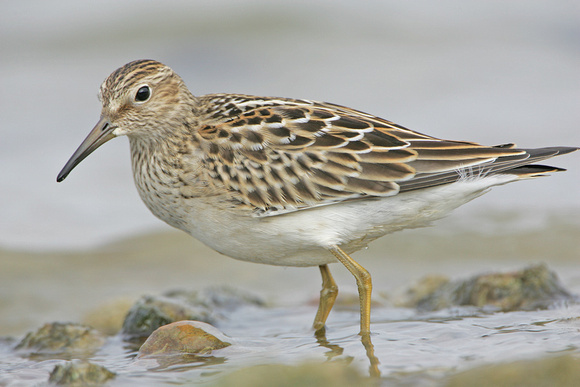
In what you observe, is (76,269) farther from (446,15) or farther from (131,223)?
(446,15)

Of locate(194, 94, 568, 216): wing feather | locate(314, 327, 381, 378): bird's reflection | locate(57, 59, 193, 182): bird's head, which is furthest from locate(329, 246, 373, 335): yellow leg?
locate(57, 59, 193, 182): bird's head

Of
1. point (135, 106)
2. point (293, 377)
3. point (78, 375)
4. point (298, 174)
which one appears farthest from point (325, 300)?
point (78, 375)

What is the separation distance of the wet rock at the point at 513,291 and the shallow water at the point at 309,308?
0.76 ft

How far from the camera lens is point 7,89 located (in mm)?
15148

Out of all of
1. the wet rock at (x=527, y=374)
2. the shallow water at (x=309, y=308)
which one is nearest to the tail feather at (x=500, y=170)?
the shallow water at (x=309, y=308)

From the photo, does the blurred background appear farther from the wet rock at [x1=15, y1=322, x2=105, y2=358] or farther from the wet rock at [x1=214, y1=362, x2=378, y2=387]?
the wet rock at [x1=214, y1=362, x2=378, y2=387]

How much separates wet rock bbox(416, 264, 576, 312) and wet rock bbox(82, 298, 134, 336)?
311 centimetres

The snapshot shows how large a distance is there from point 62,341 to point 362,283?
2653mm

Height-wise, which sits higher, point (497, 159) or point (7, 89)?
point (7, 89)

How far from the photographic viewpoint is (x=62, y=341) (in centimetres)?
664

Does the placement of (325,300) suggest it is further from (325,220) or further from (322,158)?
(322,158)

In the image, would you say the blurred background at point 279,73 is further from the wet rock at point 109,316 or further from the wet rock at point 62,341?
the wet rock at point 62,341

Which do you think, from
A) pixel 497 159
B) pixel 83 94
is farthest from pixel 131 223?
pixel 497 159

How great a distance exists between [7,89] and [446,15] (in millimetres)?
9926
